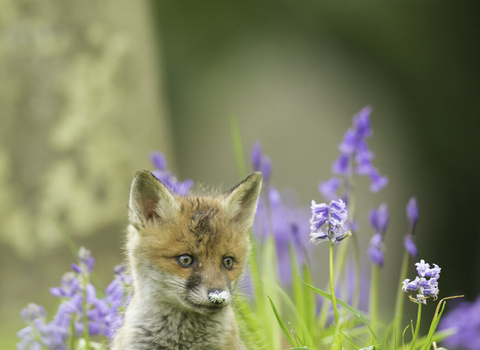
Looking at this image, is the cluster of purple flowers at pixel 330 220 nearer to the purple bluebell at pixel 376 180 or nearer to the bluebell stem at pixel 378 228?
the bluebell stem at pixel 378 228

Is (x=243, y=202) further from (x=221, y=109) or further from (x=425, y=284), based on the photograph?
(x=221, y=109)

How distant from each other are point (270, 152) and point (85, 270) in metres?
5.89

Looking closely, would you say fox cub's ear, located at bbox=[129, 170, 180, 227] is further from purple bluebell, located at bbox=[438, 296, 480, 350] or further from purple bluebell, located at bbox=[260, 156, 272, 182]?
purple bluebell, located at bbox=[438, 296, 480, 350]

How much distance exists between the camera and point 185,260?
201 cm

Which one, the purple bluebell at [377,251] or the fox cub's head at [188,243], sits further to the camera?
the purple bluebell at [377,251]

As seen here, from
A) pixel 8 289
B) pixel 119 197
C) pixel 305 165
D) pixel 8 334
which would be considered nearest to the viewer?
pixel 8 334

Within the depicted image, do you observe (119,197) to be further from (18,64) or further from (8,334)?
(8,334)

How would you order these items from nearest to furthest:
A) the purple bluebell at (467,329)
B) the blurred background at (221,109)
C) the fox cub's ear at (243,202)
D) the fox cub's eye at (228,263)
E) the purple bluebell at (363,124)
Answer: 1. the fox cub's eye at (228,263)
2. the fox cub's ear at (243,202)
3. the purple bluebell at (363,124)
4. the purple bluebell at (467,329)
5. the blurred background at (221,109)

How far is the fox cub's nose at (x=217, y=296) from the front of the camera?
191cm

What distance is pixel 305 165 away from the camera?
804cm

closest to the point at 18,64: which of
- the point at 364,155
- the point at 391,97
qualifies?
the point at 364,155

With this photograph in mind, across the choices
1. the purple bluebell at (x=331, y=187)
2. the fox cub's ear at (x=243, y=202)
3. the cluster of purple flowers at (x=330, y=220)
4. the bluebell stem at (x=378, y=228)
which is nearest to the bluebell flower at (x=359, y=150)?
Answer: the purple bluebell at (x=331, y=187)

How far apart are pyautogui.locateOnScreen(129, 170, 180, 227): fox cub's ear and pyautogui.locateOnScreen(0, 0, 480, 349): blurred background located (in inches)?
29.5

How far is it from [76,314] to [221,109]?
Result: 637cm
